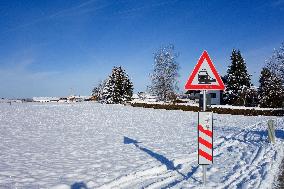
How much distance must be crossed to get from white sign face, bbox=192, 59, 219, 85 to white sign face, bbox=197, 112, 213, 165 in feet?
2.12

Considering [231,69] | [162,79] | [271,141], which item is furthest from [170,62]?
[271,141]

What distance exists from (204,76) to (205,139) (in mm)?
1328

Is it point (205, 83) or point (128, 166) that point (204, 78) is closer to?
point (205, 83)

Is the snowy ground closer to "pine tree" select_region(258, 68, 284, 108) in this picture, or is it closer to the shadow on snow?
the shadow on snow

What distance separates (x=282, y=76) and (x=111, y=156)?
54.4 metres

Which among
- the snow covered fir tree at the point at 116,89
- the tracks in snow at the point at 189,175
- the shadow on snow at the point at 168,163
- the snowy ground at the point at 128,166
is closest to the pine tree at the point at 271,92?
the snow covered fir tree at the point at 116,89

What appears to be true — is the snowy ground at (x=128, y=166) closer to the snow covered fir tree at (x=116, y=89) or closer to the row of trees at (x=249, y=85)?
the row of trees at (x=249, y=85)

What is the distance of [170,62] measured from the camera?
7031 cm

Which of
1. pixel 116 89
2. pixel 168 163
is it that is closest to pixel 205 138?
pixel 168 163

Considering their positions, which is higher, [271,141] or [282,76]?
[282,76]

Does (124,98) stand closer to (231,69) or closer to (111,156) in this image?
(231,69)

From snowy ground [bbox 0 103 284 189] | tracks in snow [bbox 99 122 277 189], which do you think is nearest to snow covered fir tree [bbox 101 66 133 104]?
snowy ground [bbox 0 103 284 189]

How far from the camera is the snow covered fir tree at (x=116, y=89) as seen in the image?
3210 inches

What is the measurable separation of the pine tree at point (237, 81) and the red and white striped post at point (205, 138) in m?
56.3
